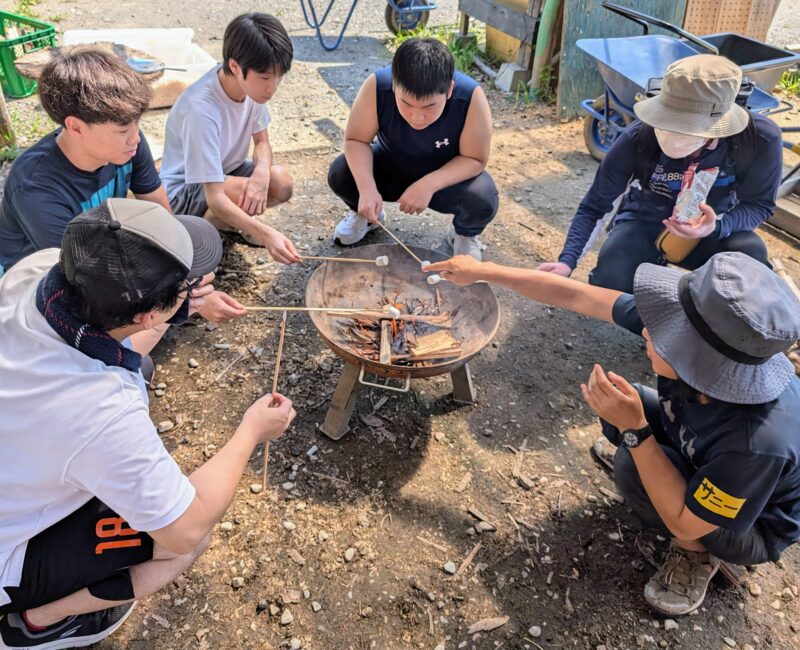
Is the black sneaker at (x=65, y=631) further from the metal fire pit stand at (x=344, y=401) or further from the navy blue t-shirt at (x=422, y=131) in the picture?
the navy blue t-shirt at (x=422, y=131)

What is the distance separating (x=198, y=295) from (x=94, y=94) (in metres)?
0.87

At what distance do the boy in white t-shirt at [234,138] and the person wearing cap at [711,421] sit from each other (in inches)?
73.7

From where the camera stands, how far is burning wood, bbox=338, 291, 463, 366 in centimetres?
279

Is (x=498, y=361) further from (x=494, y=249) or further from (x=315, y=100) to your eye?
(x=315, y=100)

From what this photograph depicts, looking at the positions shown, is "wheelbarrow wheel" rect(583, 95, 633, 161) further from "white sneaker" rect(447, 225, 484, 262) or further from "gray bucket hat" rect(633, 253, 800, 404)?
"gray bucket hat" rect(633, 253, 800, 404)

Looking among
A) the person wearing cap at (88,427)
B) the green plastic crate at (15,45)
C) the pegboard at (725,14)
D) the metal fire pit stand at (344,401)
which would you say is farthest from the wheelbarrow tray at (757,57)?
the green plastic crate at (15,45)

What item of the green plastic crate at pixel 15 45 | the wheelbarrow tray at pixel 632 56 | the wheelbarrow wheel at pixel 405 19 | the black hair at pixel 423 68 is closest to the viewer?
the black hair at pixel 423 68

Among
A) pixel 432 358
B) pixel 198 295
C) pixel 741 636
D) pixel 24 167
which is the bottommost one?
pixel 741 636

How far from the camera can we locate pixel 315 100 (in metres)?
6.45

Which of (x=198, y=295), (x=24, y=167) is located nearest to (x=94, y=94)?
(x=24, y=167)

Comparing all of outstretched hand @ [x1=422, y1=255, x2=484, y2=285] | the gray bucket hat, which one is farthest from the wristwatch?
outstretched hand @ [x1=422, y1=255, x2=484, y2=285]

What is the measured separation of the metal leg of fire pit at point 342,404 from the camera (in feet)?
9.37

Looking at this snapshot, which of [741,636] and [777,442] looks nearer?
[777,442]

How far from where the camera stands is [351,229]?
13.6 ft
